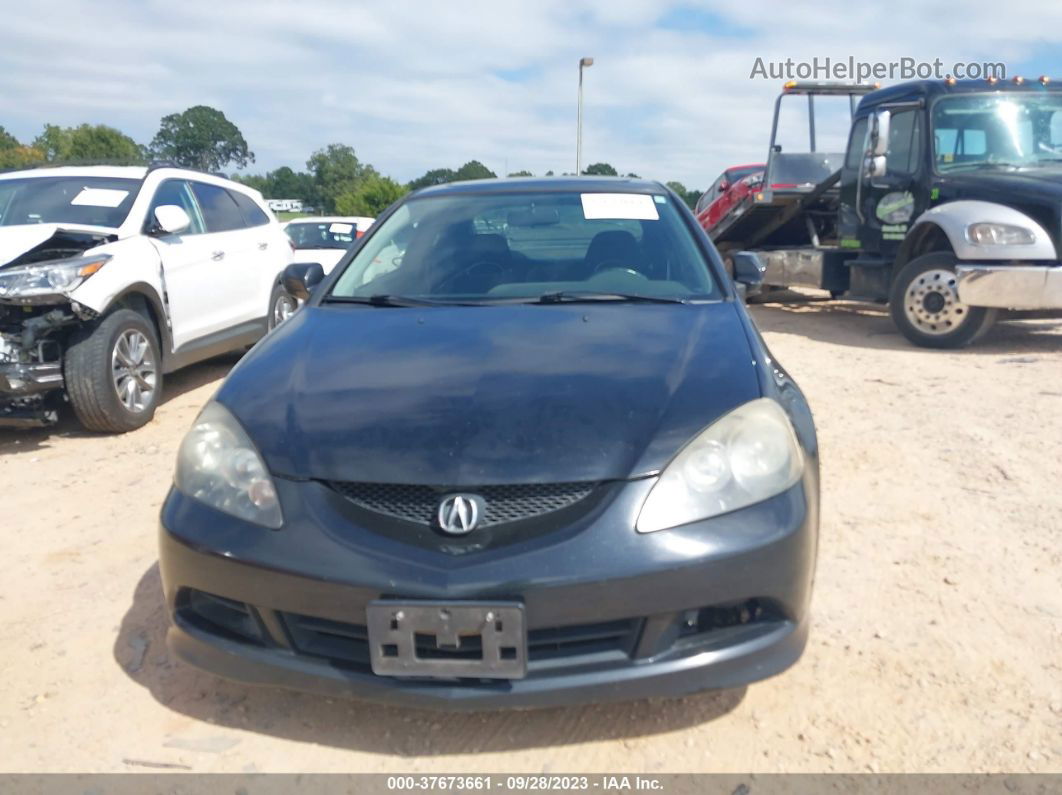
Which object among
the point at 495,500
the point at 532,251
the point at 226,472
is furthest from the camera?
the point at 532,251

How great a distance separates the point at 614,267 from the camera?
349cm

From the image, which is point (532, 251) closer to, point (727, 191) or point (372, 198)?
point (727, 191)

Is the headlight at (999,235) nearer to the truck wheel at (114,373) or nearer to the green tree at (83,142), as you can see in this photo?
the truck wheel at (114,373)

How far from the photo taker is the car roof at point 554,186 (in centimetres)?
391

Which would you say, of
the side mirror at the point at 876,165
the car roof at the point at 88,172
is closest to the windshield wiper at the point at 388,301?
the car roof at the point at 88,172

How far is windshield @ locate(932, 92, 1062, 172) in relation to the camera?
789 cm

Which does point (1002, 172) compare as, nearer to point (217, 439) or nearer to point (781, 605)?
point (781, 605)

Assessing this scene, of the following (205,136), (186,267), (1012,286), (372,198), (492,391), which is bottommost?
(492,391)

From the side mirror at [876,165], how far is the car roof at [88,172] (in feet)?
20.6

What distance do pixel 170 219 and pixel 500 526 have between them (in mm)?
4618

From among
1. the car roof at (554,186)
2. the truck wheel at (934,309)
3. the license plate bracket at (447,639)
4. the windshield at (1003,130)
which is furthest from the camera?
the windshield at (1003,130)

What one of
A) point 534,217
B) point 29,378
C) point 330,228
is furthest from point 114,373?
point 330,228

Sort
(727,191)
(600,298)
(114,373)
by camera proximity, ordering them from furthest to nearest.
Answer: (727,191), (114,373), (600,298)
